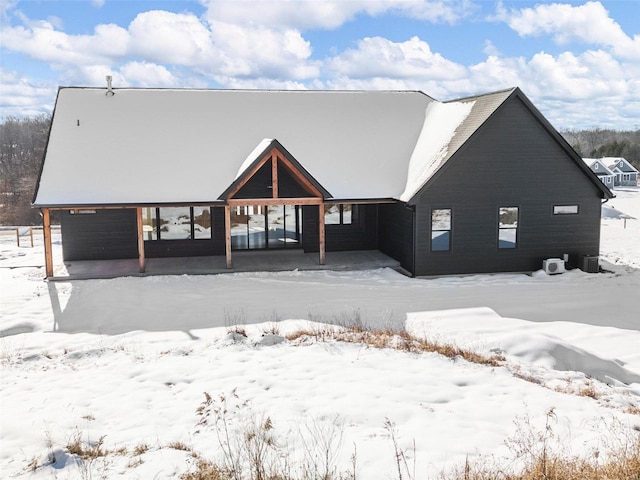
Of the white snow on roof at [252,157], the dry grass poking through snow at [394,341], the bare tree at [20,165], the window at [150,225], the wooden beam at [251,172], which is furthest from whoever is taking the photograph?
the bare tree at [20,165]

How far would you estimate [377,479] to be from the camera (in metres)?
5.32

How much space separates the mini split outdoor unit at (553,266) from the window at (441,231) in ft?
9.88

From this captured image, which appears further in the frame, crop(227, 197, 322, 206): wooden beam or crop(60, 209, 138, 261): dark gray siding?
crop(60, 209, 138, 261): dark gray siding

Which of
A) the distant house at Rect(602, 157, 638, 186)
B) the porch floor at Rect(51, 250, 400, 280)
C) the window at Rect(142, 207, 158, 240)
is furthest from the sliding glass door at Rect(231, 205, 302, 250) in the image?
the distant house at Rect(602, 157, 638, 186)

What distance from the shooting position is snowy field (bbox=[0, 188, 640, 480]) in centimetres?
609

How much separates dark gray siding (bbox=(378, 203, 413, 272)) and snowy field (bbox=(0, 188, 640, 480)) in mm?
1523

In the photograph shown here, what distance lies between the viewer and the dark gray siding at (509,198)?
676 inches

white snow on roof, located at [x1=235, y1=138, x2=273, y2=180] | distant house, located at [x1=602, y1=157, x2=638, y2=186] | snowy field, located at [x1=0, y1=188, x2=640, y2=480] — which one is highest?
distant house, located at [x1=602, y1=157, x2=638, y2=186]

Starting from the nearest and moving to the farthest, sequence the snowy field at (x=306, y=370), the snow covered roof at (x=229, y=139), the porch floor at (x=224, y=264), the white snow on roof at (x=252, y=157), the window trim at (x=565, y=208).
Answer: the snowy field at (x=306, y=370), the white snow on roof at (x=252, y=157), the porch floor at (x=224, y=264), the snow covered roof at (x=229, y=139), the window trim at (x=565, y=208)

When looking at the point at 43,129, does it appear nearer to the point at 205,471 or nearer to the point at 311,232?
the point at 311,232

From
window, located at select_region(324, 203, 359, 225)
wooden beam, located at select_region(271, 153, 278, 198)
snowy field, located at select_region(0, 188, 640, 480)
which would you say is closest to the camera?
snowy field, located at select_region(0, 188, 640, 480)

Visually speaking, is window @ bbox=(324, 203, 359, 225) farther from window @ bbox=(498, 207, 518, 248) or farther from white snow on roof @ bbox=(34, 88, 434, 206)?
window @ bbox=(498, 207, 518, 248)

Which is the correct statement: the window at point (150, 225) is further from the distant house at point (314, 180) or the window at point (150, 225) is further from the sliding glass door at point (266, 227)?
the sliding glass door at point (266, 227)

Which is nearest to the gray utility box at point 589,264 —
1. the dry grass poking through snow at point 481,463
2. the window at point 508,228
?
the window at point 508,228
